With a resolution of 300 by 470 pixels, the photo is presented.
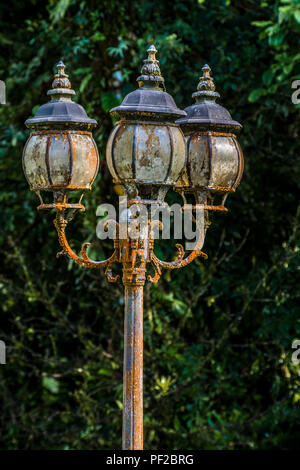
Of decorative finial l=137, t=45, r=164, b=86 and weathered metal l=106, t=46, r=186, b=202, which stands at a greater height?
decorative finial l=137, t=45, r=164, b=86

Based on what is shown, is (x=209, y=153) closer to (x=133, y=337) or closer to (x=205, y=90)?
(x=205, y=90)

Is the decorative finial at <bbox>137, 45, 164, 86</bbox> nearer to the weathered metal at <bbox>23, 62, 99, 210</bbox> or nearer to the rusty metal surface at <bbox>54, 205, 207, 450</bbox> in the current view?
the weathered metal at <bbox>23, 62, 99, 210</bbox>

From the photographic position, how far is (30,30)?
7.52 meters

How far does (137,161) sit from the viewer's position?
9.68 ft

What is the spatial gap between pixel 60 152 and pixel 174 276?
3.78 metres

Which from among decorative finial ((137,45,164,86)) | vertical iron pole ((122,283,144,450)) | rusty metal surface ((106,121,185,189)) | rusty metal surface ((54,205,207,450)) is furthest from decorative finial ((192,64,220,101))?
vertical iron pole ((122,283,144,450))

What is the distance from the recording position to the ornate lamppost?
298cm

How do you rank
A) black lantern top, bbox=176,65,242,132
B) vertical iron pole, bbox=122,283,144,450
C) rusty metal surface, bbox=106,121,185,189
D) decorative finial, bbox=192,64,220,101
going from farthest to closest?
decorative finial, bbox=192,64,220,101
black lantern top, bbox=176,65,242,132
vertical iron pole, bbox=122,283,144,450
rusty metal surface, bbox=106,121,185,189

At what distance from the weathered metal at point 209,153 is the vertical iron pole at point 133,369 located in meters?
0.53

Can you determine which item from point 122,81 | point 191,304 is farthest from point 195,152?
point 122,81

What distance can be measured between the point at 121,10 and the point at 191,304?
2.57 meters

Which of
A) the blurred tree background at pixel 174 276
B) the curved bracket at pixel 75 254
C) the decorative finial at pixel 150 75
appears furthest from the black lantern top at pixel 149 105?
the blurred tree background at pixel 174 276

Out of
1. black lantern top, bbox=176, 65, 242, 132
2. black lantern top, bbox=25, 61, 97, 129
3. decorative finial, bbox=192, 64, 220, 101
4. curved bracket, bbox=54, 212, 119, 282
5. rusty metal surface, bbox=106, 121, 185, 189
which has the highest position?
decorative finial, bbox=192, 64, 220, 101

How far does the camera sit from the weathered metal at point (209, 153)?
3.30 meters
